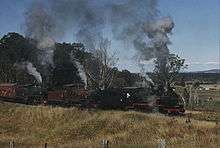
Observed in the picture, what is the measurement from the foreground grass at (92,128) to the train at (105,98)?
8.45 ft

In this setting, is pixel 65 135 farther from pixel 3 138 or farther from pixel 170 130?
pixel 170 130

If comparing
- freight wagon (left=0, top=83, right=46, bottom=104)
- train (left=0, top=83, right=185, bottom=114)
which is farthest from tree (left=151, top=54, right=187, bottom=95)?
freight wagon (left=0, top=83, right=46, bottom=104)

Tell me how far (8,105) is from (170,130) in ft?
75.5

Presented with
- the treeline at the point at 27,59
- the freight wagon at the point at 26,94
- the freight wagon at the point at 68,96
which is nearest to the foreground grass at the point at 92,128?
the freight wagon at the point at 68,96

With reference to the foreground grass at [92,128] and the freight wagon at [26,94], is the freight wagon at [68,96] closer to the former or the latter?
the freight wagon at [26,94]

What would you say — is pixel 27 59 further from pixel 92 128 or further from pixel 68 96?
pixel 92 128

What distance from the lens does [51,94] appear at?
158ft

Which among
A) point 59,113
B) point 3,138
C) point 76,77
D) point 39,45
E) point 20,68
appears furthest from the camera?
point 20,68

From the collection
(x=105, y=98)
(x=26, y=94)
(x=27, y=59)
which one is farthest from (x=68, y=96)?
(x=27, y=59)

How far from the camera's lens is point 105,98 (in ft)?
138

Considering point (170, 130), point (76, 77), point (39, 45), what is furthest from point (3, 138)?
point (76, 77)

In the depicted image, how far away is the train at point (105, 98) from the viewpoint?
39.1m

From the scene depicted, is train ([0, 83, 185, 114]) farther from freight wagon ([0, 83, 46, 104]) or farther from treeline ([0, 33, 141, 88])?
treeline ([0, 33, 141, 88])

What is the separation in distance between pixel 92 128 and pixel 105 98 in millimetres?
6246
